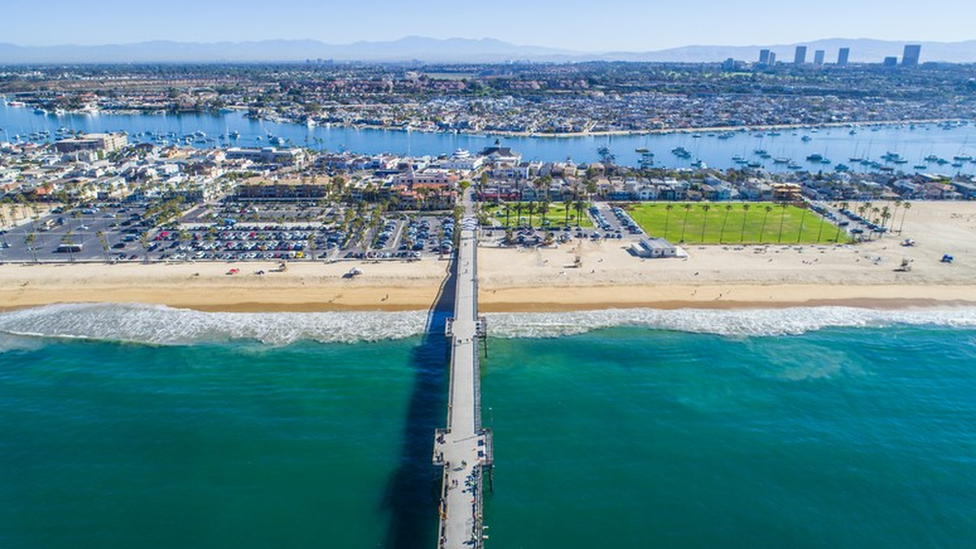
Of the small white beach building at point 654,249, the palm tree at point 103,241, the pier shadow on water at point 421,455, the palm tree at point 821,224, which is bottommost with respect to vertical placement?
the pier shadow on water at point 421,455

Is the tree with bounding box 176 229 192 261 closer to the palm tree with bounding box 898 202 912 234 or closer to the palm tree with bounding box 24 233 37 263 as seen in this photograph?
the palm tree with bounding box 24 233 37 263

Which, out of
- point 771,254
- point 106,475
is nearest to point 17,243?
point 106,475

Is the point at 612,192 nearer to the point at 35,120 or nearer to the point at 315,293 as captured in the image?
the point at 315,293

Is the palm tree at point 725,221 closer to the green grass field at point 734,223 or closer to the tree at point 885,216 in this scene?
the green grass field at point 734,223

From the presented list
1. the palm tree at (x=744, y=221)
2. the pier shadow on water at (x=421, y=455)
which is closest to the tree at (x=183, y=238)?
the pier shadow on water at (x=421, y=455)

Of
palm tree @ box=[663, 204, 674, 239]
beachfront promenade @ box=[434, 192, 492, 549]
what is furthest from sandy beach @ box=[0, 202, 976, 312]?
beachfront promenade @ box=[434, 192, 492, 549]
